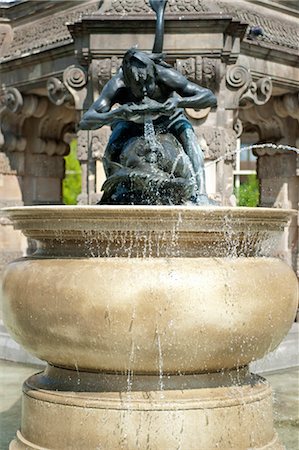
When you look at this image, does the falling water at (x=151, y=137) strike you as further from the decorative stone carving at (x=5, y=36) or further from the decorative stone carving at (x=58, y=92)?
the decorative stone carving at (x=5, y=36)

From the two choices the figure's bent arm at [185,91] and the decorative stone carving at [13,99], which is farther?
the decorative stone carving at [13,99]

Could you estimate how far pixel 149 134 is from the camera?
473 centimetres

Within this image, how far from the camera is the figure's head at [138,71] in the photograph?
15.2 feet

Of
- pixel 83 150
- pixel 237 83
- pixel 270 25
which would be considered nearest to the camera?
pixel 237 83

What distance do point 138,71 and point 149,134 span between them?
1.18 ft

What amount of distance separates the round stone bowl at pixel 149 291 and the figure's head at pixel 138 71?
121 centimetres

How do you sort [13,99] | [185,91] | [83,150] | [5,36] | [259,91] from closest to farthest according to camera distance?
[185,91] → [83,150] → [259,91] → [13,99] → [5,36]

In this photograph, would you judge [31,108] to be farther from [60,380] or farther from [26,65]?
[60,380]

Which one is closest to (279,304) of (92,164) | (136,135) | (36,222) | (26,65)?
(36,222)

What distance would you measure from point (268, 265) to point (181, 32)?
5831 mm

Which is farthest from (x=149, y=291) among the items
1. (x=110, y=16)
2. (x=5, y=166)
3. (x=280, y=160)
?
(x=5, y=166)

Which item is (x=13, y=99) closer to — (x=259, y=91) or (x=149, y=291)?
(x=259, y=91)

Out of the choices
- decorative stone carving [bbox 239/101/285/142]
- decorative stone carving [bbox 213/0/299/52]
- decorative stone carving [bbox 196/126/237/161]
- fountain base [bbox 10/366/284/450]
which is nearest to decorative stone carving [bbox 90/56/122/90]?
decorative stone carving [bbox 196/126/237/161]

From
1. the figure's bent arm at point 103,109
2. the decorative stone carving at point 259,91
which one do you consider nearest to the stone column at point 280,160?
the decorative stone carving at point 259,91
